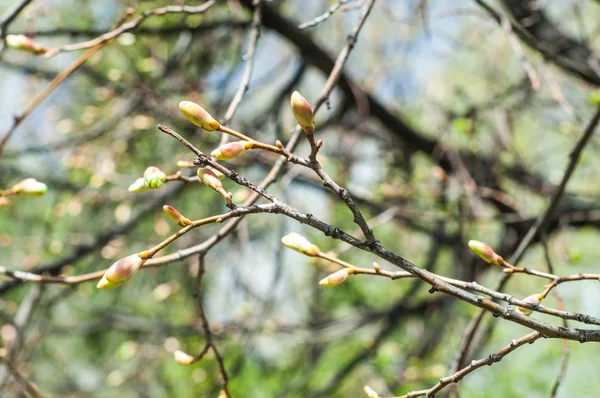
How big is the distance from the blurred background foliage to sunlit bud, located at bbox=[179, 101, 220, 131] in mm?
1163

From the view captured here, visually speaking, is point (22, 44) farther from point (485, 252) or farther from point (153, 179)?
point (485, 252)

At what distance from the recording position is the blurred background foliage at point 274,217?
→ 2.58 m

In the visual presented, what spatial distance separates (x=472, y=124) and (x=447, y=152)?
0.31m

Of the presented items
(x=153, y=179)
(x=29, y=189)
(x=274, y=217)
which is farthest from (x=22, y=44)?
(x=274, y=217)

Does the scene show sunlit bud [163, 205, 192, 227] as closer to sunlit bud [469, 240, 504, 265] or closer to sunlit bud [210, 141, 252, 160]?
sunlit bud [210, 141, 252, 160]

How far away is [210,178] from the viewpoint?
0.85 m

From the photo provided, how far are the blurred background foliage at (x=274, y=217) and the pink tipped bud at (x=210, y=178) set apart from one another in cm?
114

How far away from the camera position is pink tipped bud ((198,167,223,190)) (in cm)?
83

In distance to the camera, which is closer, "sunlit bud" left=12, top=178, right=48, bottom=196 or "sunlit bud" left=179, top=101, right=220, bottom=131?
"sunlit bud" left=179, top=101, right=220, bottom=131

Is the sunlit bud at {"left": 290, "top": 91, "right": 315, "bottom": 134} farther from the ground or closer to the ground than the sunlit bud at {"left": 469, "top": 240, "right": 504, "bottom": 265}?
farther from the ground

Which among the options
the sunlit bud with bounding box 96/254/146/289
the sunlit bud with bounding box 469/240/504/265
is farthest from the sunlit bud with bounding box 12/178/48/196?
the sunlit bud with bounding box 469/240/504/265

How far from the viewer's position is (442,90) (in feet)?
19.3

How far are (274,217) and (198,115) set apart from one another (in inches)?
112

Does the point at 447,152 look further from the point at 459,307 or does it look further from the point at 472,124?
the point at 459,307
